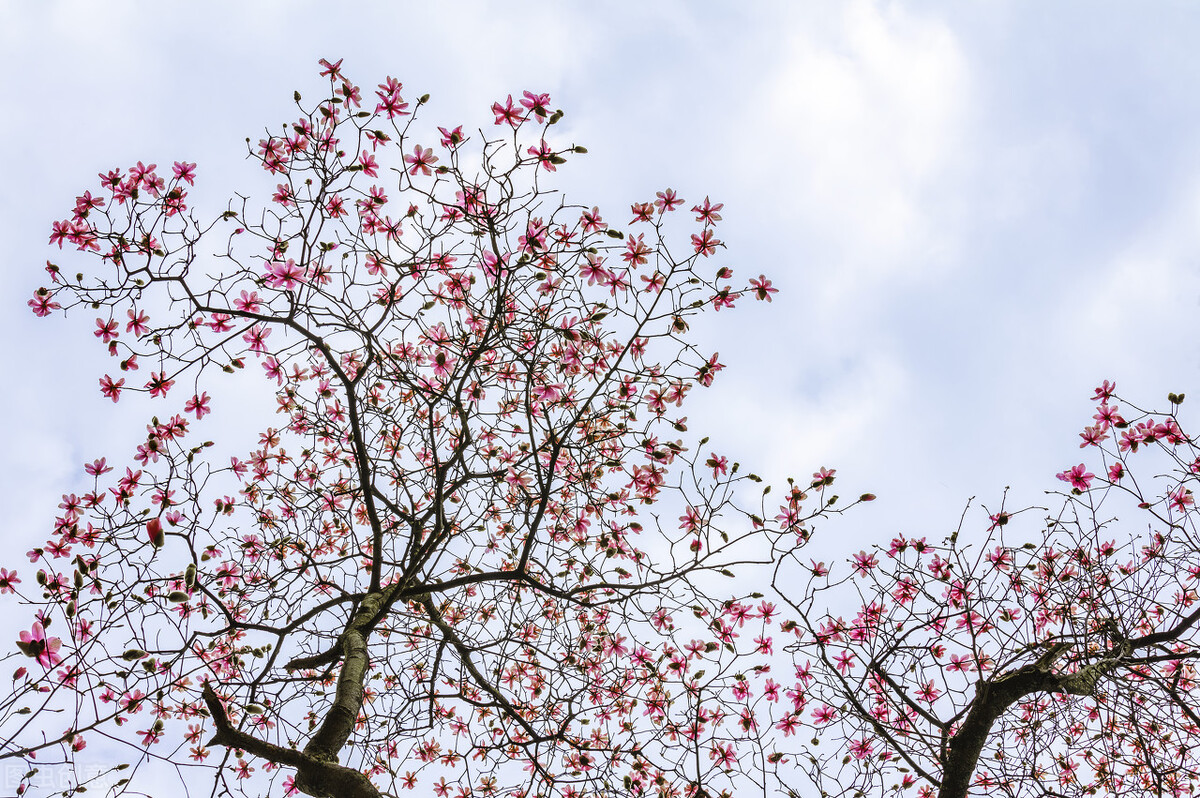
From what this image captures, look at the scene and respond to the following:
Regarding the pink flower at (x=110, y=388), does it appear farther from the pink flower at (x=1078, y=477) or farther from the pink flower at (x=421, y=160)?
the pink flower at (x=1078, y=477)

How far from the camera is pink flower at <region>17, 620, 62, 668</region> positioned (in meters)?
2.08

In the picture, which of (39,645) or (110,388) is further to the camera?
(110,388)

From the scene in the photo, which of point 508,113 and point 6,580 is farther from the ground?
point 508,113

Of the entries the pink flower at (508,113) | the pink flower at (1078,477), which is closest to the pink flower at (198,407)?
the pink flower at (508,113)

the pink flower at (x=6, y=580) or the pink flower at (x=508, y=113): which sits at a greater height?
the pink flower at (x=508, y=113)

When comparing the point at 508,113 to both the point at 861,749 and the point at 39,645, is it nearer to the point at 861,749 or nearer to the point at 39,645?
the point at 39,645

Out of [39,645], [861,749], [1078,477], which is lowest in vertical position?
[39,645]

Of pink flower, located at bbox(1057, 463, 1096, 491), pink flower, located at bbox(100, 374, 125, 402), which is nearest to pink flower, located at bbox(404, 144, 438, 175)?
pink flower, located at bbox(100, 374, 125, 402)

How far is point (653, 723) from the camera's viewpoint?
4.25 metres

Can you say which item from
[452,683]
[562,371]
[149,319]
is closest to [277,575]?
[452,683]

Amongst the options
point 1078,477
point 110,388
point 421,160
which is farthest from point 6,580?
point 1078,477

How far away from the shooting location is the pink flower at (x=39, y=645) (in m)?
2.08

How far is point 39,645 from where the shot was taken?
2104mm

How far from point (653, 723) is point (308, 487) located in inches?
107
